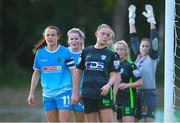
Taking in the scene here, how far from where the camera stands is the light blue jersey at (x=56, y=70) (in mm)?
9961

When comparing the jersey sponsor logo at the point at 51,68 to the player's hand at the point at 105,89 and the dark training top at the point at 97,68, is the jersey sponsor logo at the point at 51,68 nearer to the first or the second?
the dark training top at the point at 97,68

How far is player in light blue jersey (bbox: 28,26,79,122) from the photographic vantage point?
32.5 feet

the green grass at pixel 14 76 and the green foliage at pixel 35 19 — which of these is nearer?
the green grass at pixel 14 76

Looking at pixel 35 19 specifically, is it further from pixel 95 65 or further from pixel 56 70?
pixel 95 65

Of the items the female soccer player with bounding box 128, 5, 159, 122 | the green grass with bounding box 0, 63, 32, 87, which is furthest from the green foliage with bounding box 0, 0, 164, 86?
the female soccer player with bounding box 128, 5, 159, 122

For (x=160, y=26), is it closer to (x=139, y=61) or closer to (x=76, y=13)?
(x=76, y=13)

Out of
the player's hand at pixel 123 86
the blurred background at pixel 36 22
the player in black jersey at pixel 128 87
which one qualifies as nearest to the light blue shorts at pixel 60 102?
the player's hand at pixel 123 86

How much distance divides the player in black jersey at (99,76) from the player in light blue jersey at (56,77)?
1.24 ft

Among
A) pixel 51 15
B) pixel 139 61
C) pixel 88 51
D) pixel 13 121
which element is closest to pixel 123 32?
pixel 51 15

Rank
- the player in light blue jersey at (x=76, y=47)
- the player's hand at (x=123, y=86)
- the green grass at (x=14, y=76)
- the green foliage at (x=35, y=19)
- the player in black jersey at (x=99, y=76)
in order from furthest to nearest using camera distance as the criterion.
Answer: the green foliage at (x=35, y=19)
the green grass at (x=14, y=76)
the player's hand at (x=123, y=86)
the player in light blue jersey at (x=76, y=47)
the player in black jersey at (x=99, y=76)

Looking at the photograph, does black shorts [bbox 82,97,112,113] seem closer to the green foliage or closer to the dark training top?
the dark training top

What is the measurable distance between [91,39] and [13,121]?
32.6 feet

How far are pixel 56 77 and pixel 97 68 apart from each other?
74 cm

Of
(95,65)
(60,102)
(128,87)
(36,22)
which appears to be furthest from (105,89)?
(36,22)
